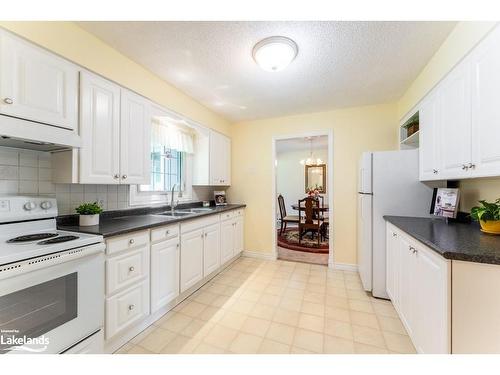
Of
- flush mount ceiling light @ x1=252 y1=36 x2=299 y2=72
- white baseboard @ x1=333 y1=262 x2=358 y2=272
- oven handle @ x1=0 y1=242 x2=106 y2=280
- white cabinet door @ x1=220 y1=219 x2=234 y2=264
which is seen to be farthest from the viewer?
white baseboard @ x1=333 y1=262 x2=358 y2=272

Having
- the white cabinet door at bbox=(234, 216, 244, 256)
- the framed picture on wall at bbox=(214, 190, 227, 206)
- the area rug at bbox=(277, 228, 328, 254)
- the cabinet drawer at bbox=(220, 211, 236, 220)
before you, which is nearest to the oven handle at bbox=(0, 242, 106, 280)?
the cabinet drawer at bbox=(220, 211, 236, 220)

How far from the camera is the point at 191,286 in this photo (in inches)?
91.2

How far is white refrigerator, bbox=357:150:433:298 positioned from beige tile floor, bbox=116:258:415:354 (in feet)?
1.05

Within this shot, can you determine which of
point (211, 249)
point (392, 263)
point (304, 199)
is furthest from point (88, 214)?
point (304, 199)

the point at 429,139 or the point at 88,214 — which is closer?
the point at 88,214

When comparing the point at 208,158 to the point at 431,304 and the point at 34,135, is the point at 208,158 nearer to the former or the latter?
the point at 34,135

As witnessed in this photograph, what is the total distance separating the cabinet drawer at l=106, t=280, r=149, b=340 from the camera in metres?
1.47

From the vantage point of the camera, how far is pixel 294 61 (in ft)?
6.41

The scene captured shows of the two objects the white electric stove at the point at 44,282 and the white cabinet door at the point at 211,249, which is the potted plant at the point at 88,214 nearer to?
the white electric stove at the point at 44,282

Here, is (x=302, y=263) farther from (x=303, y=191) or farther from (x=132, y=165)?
(x=303, y=191)

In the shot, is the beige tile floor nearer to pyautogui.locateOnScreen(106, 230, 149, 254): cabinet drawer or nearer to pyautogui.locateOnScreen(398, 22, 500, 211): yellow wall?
pyautogui.locateOnScreen(106, 230, 149, 254): cabinet drawer

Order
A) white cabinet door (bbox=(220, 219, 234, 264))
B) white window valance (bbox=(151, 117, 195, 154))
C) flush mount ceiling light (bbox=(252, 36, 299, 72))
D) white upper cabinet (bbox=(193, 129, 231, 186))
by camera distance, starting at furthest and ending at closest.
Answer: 1. white upper cabinet (bbox=(193, 129, 231, 186))
2. white cabinet door (bbox=(220, 219, 234, 264))
3. white window valance (bbox=(151, 117, 195, 154))
4. flush mount ceiling light (bbox=(252, 36, 299, 72))

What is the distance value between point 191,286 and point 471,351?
2.17 metres

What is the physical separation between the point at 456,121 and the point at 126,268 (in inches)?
105
